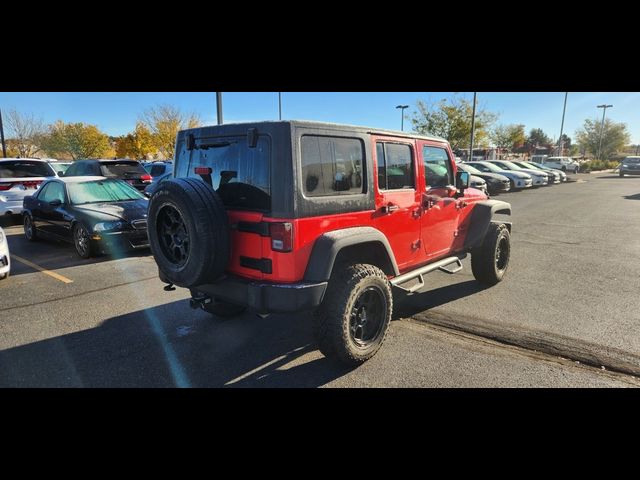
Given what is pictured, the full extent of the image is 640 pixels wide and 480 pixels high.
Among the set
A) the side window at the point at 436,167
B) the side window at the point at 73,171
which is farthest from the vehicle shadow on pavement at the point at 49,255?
the side window at the point at 436,167

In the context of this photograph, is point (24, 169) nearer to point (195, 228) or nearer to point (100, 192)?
point (100, 192)

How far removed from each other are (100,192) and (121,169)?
4361 millimetres

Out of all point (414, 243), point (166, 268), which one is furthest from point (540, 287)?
point (166, 268)

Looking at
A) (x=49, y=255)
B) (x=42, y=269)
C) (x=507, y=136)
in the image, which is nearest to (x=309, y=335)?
(x=42, y=269)

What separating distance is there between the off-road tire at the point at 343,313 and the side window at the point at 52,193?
22.0ft

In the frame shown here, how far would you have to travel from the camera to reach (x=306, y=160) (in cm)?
303

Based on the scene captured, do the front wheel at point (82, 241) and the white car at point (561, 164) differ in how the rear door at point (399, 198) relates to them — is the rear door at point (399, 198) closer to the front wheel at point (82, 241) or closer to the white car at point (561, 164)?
the front wheel at point (82, 241)

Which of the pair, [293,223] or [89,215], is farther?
[89,215]

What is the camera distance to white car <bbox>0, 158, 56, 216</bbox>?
990cm

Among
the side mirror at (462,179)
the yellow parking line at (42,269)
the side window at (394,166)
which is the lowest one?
the yellow parking line at (42,269)

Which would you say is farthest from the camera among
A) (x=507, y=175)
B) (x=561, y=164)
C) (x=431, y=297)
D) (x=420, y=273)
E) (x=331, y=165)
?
(x=561, y=164)

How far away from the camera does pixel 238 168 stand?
3.20m

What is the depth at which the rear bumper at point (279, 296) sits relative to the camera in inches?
115

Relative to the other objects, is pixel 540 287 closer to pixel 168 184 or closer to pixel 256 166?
pixel 256 166
